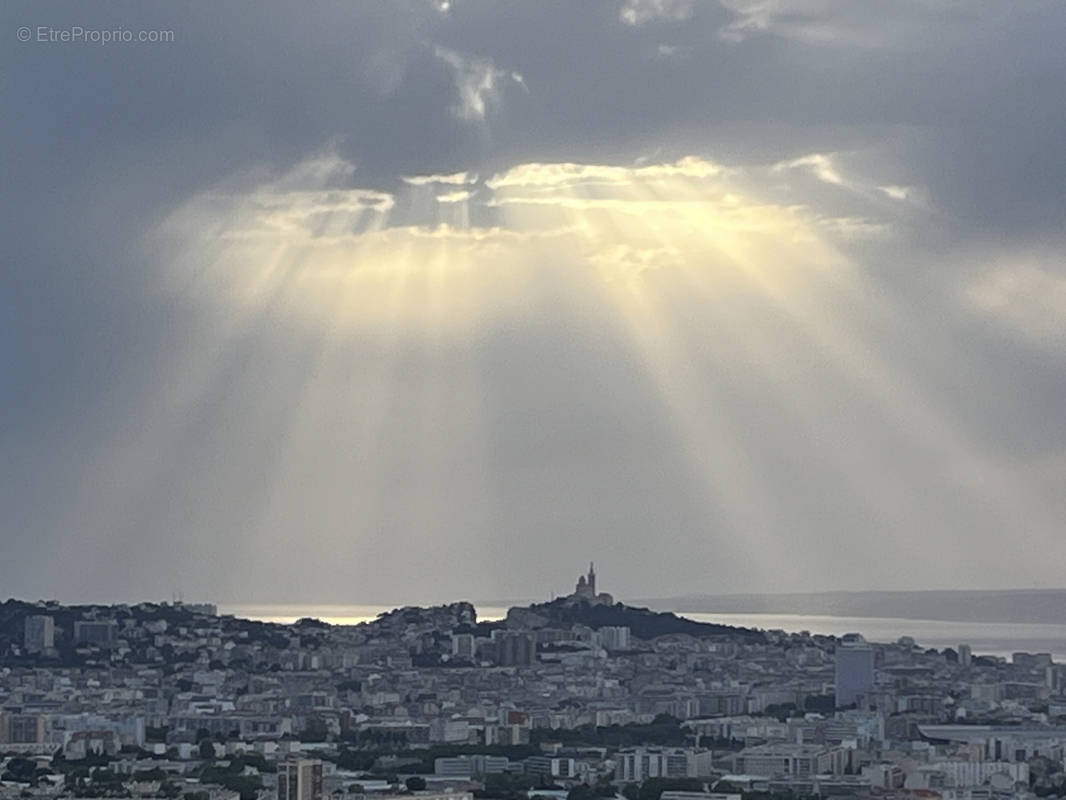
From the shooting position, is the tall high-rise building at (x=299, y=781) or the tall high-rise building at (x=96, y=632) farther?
the tall high-rise building at (x=96, y=632)

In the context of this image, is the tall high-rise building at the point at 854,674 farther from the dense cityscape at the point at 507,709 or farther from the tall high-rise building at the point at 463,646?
the tall high-rise building at the point at 463,646

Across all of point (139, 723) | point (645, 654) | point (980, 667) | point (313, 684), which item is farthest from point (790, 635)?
point (139, 723)

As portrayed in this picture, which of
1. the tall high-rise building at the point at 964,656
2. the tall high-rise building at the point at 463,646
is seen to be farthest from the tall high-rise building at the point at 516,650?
the tall high-rise building at the point at 964,656

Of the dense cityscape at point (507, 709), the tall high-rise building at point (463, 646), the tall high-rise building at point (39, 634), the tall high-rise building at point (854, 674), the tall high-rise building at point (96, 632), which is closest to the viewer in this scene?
the dense cityscape at point (507, 709)

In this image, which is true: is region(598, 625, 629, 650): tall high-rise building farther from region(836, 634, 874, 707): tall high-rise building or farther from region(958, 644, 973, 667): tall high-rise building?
region(836, 634, 874, 707): tall high-rise building

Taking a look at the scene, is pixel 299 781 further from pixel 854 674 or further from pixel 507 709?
pixel 854 674

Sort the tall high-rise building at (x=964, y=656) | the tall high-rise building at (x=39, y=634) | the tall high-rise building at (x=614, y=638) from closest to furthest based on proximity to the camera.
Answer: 1. the tall high-rise building at (x=964, y=656)
2. the tall high-rise building at (x=39, y=634)
3. the tall high-rise building at (x=614, y=638)

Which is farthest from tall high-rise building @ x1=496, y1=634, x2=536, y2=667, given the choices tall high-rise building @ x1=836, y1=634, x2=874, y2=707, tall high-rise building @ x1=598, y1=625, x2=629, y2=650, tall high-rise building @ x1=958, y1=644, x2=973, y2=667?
tall high-rise building @ x1=958, y1=644, x2=973, y2=667

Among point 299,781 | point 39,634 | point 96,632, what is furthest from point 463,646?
point 299,781
